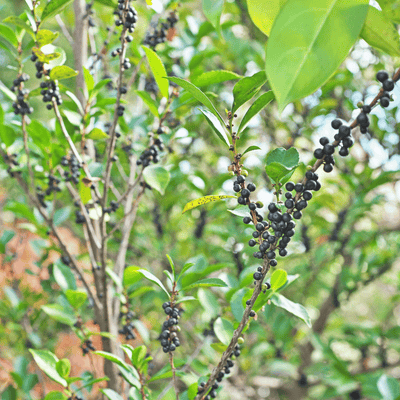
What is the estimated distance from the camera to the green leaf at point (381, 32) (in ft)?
1.57

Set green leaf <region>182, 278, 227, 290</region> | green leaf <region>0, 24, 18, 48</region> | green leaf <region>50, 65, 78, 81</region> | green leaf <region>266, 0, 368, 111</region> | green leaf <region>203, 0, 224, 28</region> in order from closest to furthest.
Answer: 1. green leaf <region>266, 0, 368, 111</region>
2. green leaf <region>203, 0, 224, 28</region>
3. green leaf <region>182, 278, 227, 290</region>
4. green leaf <region>50, 65, 78, 81</region>
5. green leaf <region>0, 24, 18, 48</region>

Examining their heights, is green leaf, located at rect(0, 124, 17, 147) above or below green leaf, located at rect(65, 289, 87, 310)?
above

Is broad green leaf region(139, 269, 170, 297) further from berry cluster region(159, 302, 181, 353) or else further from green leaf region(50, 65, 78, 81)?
green leaf region(50, 65, 78, 81)

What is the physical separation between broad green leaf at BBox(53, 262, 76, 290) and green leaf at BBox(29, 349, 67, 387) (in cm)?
24

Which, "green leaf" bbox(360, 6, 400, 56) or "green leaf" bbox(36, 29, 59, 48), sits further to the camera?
"green leaf" bbox(36, 29, 59, 48)

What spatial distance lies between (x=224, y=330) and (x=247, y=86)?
2.13 ft

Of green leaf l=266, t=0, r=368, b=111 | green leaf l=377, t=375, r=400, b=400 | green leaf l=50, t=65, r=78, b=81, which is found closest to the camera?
green leaf l=266, t=0, r=368, b=111

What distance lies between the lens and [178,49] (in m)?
1.68

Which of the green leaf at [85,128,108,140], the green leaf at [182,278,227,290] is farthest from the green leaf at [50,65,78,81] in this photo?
the green leaf at [182,278,227,290]

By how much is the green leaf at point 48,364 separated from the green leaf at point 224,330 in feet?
1.39

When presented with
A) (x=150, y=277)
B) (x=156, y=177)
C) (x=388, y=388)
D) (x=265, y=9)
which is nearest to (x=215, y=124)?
(x=265, y=9)

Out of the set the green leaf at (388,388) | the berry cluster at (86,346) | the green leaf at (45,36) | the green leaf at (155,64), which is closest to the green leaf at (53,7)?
the green leaf at (45,36)

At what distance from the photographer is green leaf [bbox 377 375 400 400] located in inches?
48.7

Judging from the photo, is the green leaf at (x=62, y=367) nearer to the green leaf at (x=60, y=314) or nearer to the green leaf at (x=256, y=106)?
the green leaf at (x=60, y=314)
